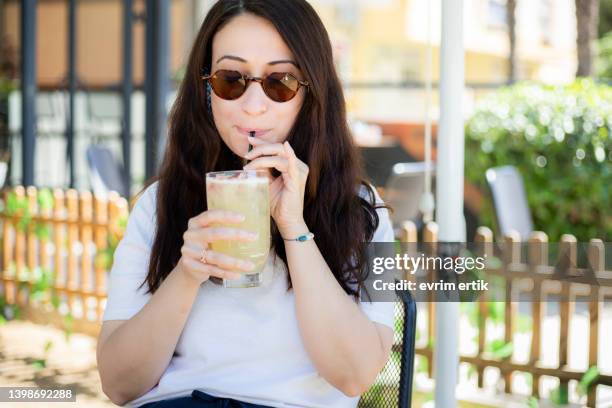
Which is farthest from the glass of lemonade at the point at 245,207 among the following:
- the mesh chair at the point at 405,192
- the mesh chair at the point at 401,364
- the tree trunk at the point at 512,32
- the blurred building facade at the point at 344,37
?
the blurred building facade at the point at 344,37

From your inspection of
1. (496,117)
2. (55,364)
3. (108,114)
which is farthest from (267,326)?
(108,114)

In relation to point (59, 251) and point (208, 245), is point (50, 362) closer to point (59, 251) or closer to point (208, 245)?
point (59, 251)

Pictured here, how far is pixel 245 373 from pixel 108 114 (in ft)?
33.8

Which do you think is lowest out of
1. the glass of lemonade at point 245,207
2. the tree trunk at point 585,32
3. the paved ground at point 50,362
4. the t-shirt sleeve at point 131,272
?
→ the paved ground at point 50,362

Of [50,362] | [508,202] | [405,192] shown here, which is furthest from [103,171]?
[508,202]

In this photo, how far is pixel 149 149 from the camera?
561 cm

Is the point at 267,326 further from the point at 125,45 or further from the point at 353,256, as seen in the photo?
the point at 125,45

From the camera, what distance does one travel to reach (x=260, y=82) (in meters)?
1.75

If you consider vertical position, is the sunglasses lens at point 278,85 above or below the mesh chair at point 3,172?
above

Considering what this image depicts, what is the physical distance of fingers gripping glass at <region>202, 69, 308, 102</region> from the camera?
175 centimetres

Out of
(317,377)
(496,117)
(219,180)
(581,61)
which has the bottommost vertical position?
(317,377)

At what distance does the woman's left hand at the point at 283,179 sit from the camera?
5.29ft

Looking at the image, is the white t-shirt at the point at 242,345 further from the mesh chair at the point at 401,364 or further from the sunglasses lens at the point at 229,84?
the sunglasses lens at the point at 229,84

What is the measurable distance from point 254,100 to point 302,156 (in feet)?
0.76
